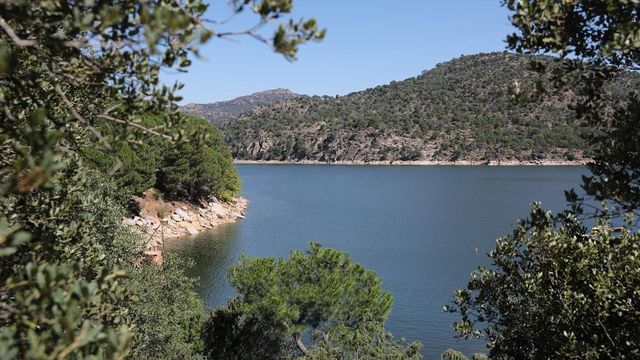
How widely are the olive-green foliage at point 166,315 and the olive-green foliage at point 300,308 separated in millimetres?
846

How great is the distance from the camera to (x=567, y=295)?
9.70 meters

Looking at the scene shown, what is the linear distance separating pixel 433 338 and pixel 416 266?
1562 centimetres

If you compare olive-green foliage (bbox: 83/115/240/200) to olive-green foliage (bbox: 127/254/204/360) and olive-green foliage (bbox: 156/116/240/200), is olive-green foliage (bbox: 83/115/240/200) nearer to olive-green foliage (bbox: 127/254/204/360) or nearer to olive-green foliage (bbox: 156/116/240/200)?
olive-green foliage (bbox: 156/116/240/200)

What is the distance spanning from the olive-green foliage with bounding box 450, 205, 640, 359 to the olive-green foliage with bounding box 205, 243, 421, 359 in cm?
965

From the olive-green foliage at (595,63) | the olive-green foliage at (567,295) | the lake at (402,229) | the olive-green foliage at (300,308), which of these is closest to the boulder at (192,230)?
the lake at (402,229)

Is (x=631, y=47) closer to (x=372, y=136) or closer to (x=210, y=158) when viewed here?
(x=210, y=158)

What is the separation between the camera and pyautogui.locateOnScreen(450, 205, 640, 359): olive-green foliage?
8.62m

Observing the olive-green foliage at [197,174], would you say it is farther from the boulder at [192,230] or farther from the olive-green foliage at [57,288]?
the olive-green foliage at [57,288]

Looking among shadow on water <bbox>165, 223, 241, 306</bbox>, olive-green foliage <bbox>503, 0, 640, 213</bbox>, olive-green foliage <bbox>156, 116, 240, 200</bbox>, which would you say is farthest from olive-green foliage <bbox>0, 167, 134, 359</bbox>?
olive-green foliage <bbox>156, 116, 240, 200</bbox>

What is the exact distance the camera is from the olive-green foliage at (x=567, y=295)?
28.3ft

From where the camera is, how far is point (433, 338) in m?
31.6

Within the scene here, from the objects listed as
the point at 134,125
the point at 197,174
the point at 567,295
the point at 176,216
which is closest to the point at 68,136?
the point at 134,125

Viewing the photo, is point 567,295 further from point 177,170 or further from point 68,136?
point 177,170

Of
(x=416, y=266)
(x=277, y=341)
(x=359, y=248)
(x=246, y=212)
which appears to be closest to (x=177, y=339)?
(x=277, y=341)
